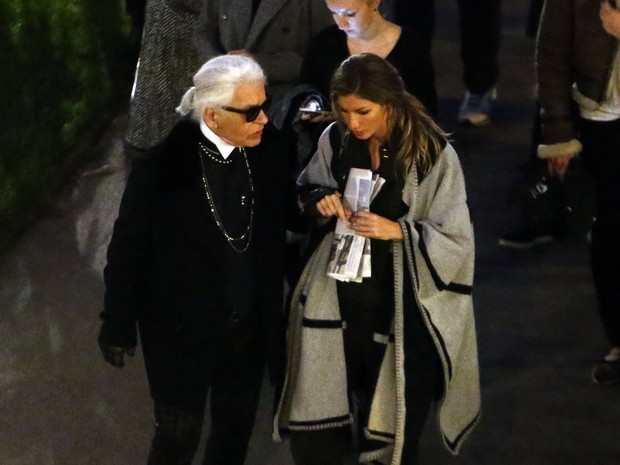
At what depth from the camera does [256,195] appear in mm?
3635

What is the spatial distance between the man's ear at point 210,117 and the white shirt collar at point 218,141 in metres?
0.03

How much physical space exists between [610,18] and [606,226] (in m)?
0.90

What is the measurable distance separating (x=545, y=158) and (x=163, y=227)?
1.75m

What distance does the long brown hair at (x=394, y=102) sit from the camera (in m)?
3.39

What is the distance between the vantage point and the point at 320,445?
12.7 feet

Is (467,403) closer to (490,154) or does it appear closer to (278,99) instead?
(278,99)

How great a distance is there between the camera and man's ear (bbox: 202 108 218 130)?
3.43 metres

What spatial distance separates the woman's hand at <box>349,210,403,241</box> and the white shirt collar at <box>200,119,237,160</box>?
440 mm

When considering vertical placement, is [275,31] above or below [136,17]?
above

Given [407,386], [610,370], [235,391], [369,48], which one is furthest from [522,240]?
[235,391]

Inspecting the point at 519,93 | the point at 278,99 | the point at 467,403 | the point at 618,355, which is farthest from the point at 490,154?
the point at 467,403

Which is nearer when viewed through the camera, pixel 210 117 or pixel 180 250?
pixel 210 117

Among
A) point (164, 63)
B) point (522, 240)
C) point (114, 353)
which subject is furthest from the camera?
point (522, 240)

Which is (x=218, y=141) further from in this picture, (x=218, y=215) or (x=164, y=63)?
(x=164, y=63)
